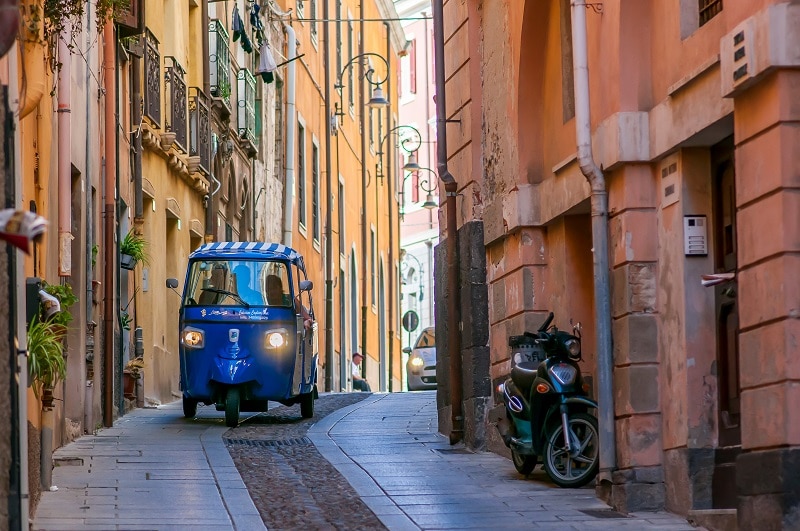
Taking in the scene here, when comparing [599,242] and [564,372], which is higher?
[599,242]

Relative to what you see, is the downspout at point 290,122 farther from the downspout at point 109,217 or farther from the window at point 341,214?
the downspout at point 109,217

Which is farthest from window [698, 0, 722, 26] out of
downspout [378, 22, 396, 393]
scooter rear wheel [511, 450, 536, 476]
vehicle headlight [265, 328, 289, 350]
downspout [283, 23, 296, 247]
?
downspout [378, 22, 396, 393]

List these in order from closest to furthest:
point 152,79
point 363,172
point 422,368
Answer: point 152,79
point 422,368
point 363,172

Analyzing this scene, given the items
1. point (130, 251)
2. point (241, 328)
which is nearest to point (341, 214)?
point (130, 251)

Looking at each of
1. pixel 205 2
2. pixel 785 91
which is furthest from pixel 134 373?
pixel 785 91

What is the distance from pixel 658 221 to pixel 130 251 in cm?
1058

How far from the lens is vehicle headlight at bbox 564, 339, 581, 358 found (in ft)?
42.9

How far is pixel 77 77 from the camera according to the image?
1723cm

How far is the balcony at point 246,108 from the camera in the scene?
1224 inches

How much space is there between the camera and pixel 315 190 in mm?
38906

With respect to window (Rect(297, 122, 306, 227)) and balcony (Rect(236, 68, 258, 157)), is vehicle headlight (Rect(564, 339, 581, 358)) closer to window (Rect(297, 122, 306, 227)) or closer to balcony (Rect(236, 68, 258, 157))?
balcony (Rect(236, 68, 258, 157))

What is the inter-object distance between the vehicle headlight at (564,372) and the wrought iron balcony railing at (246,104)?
18.3 m

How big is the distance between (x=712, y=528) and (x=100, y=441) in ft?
25.4

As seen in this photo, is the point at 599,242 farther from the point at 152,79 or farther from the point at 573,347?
the point at 152,79
